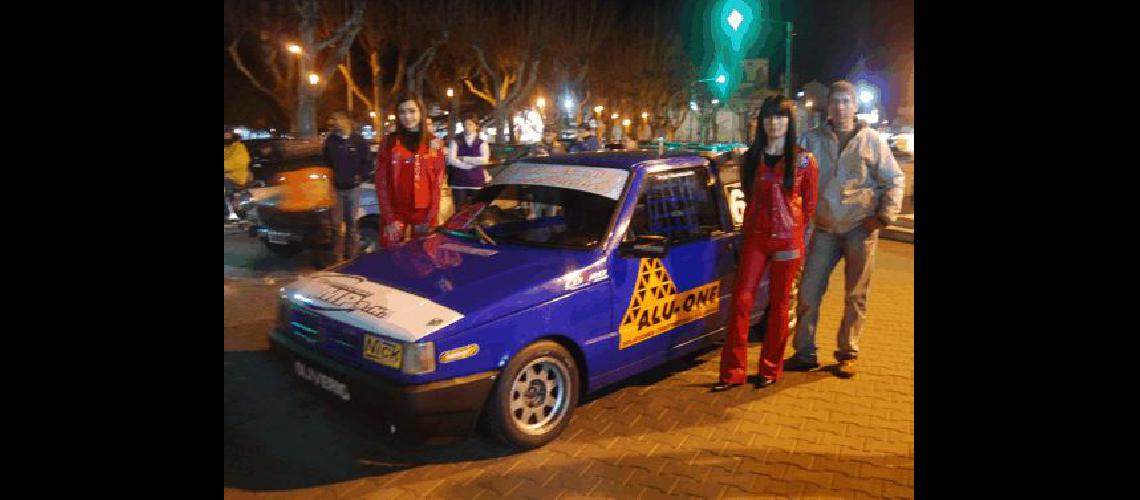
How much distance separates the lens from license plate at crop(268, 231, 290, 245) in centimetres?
838

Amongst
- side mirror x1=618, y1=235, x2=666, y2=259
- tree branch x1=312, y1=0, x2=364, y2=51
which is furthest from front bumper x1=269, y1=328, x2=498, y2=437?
tree branch x1=312, y1=0, x2=364, y2=51

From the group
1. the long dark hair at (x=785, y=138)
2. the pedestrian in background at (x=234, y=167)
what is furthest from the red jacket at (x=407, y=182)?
the pedestrian in background at (x=234, y=167)

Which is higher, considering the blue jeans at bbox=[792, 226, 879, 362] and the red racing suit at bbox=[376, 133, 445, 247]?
the red racing suit at bbox=[376, 133, 445, 247]

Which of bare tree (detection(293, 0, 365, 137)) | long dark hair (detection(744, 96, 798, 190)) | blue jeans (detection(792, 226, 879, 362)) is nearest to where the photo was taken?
long dark hair (detection(744, 96, 798, 190))

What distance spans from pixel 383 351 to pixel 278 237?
566 centimetres

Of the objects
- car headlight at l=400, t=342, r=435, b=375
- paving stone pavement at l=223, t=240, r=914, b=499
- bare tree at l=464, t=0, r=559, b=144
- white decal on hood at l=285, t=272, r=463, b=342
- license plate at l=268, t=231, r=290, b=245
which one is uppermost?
bare tree at l=464, t=0, r=559, b=144

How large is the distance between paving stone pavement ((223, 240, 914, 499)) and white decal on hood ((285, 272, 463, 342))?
0.49 meters

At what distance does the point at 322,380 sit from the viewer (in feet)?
12.0

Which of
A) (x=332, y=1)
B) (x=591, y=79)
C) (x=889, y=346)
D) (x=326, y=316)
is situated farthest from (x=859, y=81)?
(x=326, y=316)

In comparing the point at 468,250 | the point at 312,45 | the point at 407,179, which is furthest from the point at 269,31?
the point at 468,250

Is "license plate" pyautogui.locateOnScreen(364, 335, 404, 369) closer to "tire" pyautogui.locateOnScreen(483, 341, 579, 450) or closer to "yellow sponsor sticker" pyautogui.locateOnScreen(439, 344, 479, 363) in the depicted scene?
"yellow sponsor sticker" pyautogui.locateOnScreen(439, 344, 479, 363)

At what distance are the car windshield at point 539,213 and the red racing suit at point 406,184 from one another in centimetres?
95

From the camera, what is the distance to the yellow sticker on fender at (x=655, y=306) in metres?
4.22

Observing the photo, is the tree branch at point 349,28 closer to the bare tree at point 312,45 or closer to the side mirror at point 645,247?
the bare tree at point 312,45
